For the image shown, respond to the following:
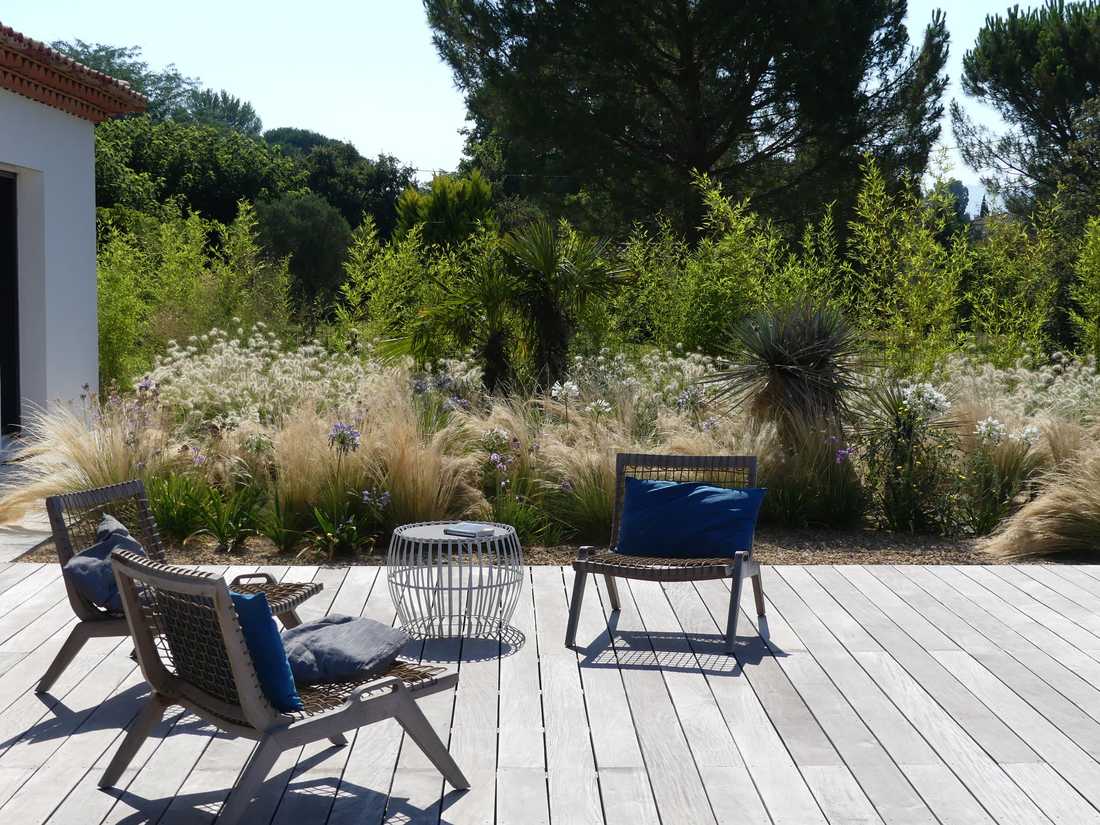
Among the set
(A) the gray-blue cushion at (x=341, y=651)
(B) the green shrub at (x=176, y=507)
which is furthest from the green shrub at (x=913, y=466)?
(A) the gray-blue cushion at (x=341, y=651)

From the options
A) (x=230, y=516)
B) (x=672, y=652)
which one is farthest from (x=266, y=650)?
(x=230, y=516)

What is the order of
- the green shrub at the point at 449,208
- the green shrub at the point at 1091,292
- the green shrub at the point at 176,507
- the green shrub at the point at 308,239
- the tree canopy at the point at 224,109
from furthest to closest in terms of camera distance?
the tree canopy at the point at 224,109 < the green shrub at the point at 449,208 < the green shrub at the point at 308,239 < the green shrub at the point at 1091,292 < the green shrub at the point at 176,507

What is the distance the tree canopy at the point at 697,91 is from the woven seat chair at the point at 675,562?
14535 millimetres

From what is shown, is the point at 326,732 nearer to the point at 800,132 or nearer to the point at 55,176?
the point at 55,176

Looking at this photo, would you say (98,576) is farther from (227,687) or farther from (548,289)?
(548,289)

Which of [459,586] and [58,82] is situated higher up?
[58,82]

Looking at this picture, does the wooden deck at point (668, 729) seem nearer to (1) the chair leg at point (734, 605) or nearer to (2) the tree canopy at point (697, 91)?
(1) the chair leg at point (734, 605)

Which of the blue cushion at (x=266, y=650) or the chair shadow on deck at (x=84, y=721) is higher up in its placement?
the blue cushion at (x=266, y=650)

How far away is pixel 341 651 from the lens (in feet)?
9.96

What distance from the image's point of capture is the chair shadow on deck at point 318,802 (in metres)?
2.84

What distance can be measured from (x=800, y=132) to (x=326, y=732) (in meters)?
18.5

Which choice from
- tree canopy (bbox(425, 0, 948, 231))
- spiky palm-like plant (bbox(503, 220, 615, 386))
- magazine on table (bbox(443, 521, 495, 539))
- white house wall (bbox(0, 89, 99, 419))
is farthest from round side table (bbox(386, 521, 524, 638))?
tree canopy (bbox(425, 0, 948, 231))

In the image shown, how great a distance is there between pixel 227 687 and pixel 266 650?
0.15 metres

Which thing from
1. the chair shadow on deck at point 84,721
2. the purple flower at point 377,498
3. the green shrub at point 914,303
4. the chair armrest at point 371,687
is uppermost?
the green shrub at point 914,303
